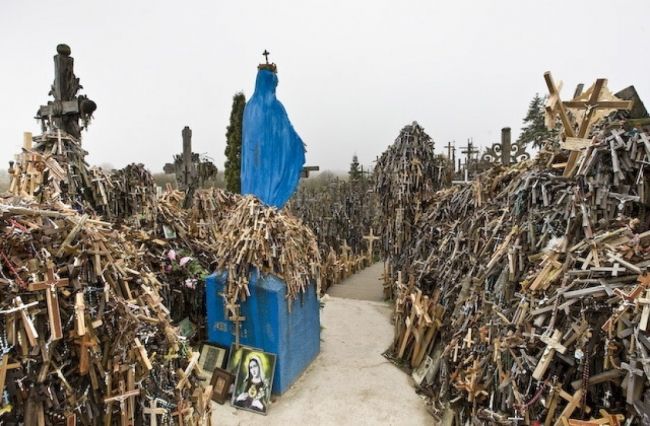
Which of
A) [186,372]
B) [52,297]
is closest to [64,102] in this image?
[52,297]

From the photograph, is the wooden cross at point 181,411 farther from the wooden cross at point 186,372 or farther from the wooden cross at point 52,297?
the wooden cross at point 52,297

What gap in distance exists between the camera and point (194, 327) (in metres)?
8.12

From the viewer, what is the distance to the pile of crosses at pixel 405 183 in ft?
35.9

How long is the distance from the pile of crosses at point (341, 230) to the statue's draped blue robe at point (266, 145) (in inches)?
249

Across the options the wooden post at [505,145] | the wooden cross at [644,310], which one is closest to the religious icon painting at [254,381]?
the wooden cross at [644,310]

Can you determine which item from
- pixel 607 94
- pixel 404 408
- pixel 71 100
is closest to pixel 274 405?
pixel 404 408

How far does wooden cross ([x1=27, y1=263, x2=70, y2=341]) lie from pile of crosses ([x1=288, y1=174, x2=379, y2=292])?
10806mm

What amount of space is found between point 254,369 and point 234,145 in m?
17.4

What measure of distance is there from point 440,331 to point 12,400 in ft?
21.8

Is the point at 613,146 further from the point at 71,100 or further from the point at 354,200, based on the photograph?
the point at 354,200

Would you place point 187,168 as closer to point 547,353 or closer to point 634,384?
point 547,353

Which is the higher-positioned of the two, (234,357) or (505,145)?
(505,145)

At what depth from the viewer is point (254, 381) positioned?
6.38 metres

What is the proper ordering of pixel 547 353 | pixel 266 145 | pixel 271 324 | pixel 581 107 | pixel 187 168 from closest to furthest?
pixel 547 353 → pixel 581 107 → pixel 271 324 → pixel 266 145 → pixel 187 168
